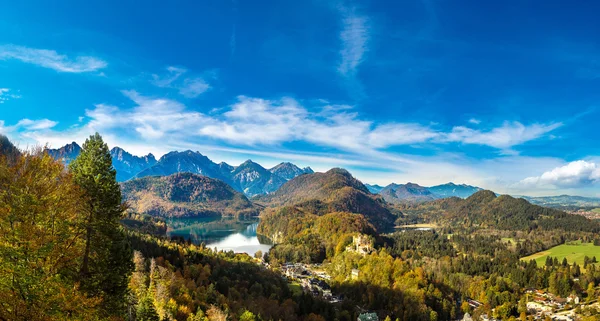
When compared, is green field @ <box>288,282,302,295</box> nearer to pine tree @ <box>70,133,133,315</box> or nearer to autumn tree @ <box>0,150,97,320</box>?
pine tree @ <box>70,133,133,315</box>

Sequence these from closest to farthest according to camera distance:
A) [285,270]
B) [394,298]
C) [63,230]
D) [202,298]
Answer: [63,230], [202,298], [394,298], [285,270]

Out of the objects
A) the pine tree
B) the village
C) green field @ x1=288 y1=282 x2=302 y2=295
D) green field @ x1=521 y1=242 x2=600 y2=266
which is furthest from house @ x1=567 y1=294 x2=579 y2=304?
the pine tree

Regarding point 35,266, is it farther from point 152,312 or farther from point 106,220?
point 152,312

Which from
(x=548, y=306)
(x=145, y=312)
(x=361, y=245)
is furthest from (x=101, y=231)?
(x=361, y=245)

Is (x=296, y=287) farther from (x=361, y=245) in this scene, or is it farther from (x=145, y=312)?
(x=145, y=312)

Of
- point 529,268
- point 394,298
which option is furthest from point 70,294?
point 529,268

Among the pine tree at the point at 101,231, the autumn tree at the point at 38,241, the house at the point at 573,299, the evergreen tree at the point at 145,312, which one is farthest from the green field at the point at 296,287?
the house at the point at 573,299

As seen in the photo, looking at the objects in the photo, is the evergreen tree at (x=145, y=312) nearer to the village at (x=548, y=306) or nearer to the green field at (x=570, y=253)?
the village at (x=548, y=306)
